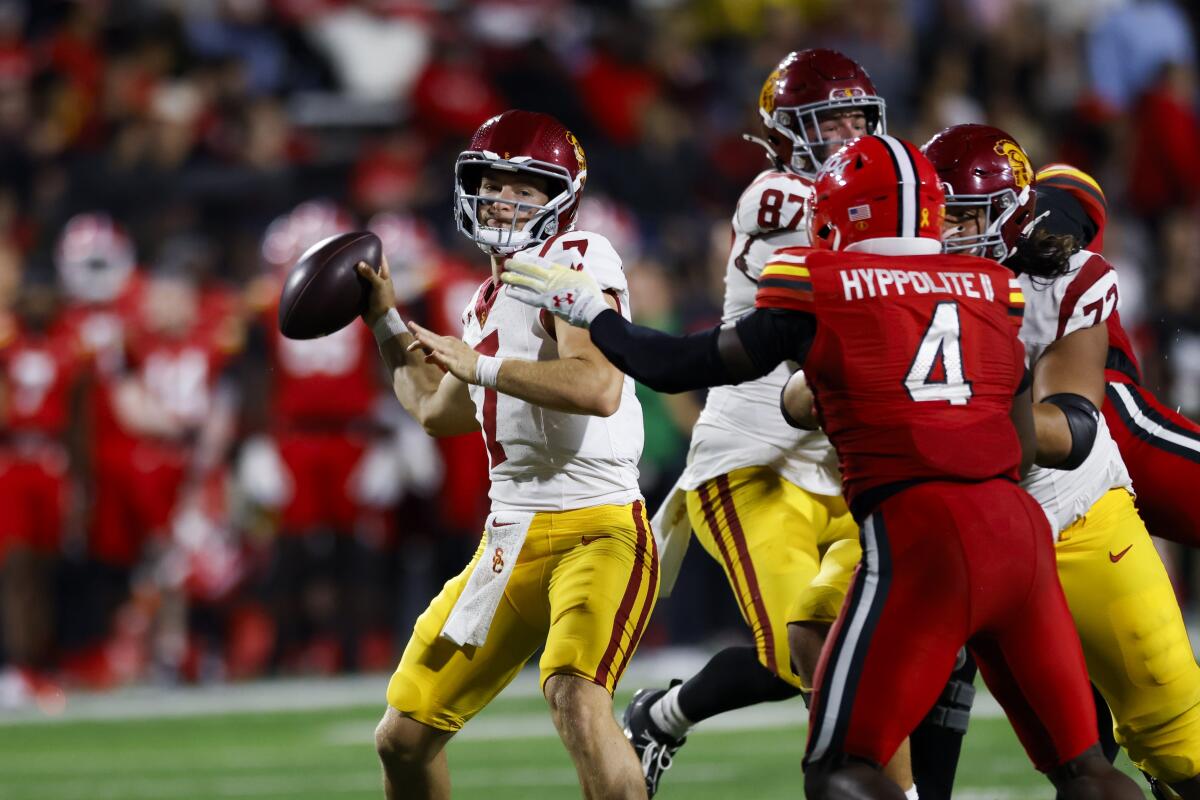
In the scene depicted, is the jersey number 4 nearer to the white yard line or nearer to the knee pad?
the knee pad

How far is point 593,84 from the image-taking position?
12.3 metres

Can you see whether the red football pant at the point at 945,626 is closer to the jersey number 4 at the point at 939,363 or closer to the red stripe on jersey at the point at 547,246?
the jersey number 4 at the point at 939,363

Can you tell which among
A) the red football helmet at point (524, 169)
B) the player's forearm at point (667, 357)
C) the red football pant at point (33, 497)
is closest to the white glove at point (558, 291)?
the player's forearm at point (667, 357)

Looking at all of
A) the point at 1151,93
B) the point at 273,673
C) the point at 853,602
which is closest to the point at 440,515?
the point at 273,673

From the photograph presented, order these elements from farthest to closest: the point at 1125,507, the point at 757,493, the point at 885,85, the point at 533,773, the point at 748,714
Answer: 1. the point at 885,85
2. the point at 748,714
3. the point at 533,773
4. the point at 757,493
5. the point at 1125,507

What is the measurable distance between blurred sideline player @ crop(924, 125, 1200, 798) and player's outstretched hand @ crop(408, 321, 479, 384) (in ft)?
3.39

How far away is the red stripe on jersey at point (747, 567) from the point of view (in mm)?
4820

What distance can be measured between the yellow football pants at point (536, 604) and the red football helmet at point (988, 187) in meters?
0.96

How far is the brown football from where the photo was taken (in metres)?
4.41

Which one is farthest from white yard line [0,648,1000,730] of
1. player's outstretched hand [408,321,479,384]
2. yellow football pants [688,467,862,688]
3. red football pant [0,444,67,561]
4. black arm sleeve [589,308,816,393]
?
black arm sleeve [589,308,816,393]

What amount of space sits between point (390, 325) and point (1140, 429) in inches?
69.5

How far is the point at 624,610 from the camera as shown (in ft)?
13.9

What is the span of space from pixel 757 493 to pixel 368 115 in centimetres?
Result: 808

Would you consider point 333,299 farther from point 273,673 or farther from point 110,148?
point 110,148
